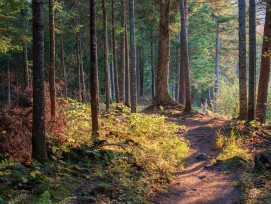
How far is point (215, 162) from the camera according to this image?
9.74 m

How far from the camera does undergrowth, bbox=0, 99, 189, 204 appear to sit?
18.7 feet

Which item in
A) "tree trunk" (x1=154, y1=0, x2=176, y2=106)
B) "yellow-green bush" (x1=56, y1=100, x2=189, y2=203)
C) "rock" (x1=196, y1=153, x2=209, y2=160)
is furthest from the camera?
"tree trunk" (x1=154, y1=0, x2=176, y2=106)

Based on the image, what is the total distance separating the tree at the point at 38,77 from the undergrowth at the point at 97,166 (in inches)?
22.3

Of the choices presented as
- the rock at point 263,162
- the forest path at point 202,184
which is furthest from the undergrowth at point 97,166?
the rock at point 263,162

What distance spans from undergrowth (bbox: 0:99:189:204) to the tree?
22.3 inches

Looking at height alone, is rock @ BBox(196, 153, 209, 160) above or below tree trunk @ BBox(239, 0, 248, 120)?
below

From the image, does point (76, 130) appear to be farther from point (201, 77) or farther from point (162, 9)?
point (201, 77)

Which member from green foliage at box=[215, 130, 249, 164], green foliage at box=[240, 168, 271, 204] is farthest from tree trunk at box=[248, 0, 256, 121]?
green foliage at box=[240, 168, 271, 204]

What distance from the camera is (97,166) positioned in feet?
25.8

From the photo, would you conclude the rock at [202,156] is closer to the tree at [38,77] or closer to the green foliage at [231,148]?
the green foliage at [231,148]

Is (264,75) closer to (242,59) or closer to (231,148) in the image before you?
(242,59)

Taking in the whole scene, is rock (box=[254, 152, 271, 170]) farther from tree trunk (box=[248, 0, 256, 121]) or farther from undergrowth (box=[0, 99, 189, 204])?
tree trunk (box=[248, 0, 256, 121])

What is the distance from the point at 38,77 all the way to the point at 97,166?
275cm

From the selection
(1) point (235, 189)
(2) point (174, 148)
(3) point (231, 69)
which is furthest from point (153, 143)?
(3) point (231, 69)
